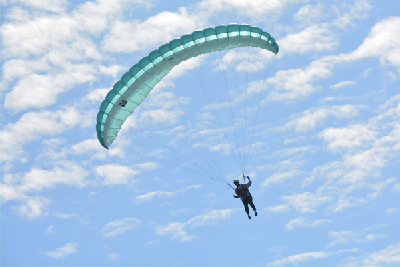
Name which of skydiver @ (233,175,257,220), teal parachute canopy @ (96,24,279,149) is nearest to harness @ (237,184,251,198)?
skydiver @ (233,175,257,220)

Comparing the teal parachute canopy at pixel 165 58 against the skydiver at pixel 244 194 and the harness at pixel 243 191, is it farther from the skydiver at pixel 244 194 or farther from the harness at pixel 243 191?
the harness at pixel 243 191

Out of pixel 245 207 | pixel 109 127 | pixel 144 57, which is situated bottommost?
pixel 245 207

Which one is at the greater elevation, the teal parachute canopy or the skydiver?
the teal parachute canopy

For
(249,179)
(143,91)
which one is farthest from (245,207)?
(143,91)

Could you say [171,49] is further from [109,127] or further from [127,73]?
[109,127]

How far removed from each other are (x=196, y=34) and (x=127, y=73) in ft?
12.0

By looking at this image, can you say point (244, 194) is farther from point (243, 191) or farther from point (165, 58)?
point (165, 58)

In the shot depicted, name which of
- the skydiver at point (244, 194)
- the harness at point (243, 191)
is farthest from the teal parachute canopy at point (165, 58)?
the harness at point (243, 191)

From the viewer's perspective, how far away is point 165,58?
23609 millimetres

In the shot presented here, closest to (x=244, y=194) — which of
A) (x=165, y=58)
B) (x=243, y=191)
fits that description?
(x=243, y=191)

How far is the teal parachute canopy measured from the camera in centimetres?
2350

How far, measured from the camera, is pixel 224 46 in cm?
2417

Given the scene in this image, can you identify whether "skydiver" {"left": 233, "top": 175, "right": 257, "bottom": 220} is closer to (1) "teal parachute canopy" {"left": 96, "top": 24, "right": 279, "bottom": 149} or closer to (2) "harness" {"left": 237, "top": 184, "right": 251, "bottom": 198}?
(2) "harness" {"left": 237, "top": 184, "right": 251, "bottom": 198}

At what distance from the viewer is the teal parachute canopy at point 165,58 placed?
2350cm
